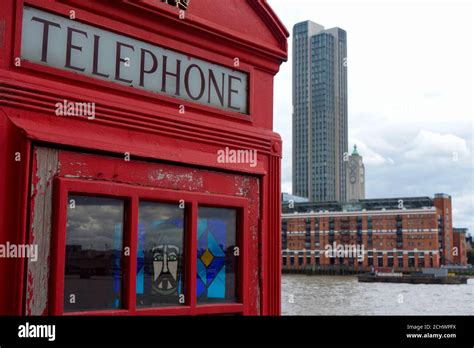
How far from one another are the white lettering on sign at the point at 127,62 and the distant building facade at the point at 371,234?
110896 mm

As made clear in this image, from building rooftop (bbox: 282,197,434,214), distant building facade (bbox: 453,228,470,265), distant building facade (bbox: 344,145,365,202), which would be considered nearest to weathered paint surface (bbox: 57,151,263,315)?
building rooftop (bbox: 282,197,434,214)

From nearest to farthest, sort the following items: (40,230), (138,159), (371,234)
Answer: (40,230), (138,159), (371,234)

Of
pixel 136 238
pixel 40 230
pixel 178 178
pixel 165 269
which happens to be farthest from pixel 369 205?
pixel 40 230

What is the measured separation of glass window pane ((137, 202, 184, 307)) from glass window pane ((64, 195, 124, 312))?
0.14 meters

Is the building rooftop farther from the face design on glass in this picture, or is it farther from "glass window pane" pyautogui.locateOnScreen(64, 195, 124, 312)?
"glass window pane" pyautogui.locateOnScreen(64, 195, 124, 312)

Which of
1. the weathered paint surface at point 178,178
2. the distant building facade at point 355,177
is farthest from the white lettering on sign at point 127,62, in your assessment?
the distant building facade at point 355,177

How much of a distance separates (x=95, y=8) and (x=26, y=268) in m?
1.34

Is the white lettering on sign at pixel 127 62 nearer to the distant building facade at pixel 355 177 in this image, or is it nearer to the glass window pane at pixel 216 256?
the glass window pane at pixel 216 256

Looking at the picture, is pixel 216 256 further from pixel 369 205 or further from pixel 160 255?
pixel 369 205

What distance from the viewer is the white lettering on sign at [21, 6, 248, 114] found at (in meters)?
2.85

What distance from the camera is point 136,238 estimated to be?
3.07 meters

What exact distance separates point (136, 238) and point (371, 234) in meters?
121

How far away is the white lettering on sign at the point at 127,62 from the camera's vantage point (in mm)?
2848
